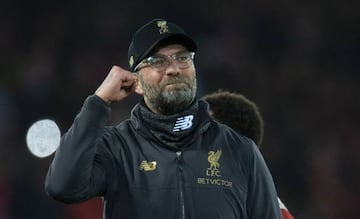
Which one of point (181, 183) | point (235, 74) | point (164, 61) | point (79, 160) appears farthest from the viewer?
point (235, 74)

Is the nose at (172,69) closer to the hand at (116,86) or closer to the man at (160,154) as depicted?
the man at (160,154)

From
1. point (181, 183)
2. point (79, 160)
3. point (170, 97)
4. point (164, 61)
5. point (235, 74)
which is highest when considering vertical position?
point (164, 61)

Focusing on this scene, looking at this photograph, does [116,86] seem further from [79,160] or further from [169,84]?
[79,160]

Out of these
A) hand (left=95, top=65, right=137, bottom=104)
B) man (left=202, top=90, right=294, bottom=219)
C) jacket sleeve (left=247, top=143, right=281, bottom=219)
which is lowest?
jacket sleeve (left=247, top=143, right=281, bottom=219)

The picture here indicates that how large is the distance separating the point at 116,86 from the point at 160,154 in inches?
11.1

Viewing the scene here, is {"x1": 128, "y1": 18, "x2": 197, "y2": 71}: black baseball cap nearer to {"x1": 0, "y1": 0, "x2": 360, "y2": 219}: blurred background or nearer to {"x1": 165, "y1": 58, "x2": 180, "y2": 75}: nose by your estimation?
{"x1": 165, "y1": 58, "x2": 180, "y2": 75}: nose

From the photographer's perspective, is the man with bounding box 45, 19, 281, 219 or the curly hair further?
the curly hair

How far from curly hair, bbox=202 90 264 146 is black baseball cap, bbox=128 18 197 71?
35.2 inches

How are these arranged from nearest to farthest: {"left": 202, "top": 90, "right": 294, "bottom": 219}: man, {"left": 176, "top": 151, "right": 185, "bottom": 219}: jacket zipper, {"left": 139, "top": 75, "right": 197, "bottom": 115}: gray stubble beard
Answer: {"left": 176, "top": 151, "right": 185, "bottom": 219}: jacket zipper < {"left": 139, "top": 75, "right": 197, "bottom": 115}: gray stubble beard < {"left": 202, "top": 90, "right": 294, "bottom": 219}: man

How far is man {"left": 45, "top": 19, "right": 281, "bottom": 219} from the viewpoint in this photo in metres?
3.20

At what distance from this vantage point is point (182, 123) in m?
3.39

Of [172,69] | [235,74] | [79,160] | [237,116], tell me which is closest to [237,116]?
[237,116]

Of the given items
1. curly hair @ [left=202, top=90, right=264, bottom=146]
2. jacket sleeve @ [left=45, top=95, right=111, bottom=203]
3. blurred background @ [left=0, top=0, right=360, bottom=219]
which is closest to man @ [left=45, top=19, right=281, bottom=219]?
jacket sleeve @ [left=45, top=95, right=111, bottom=203]

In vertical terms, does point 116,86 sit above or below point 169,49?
below
